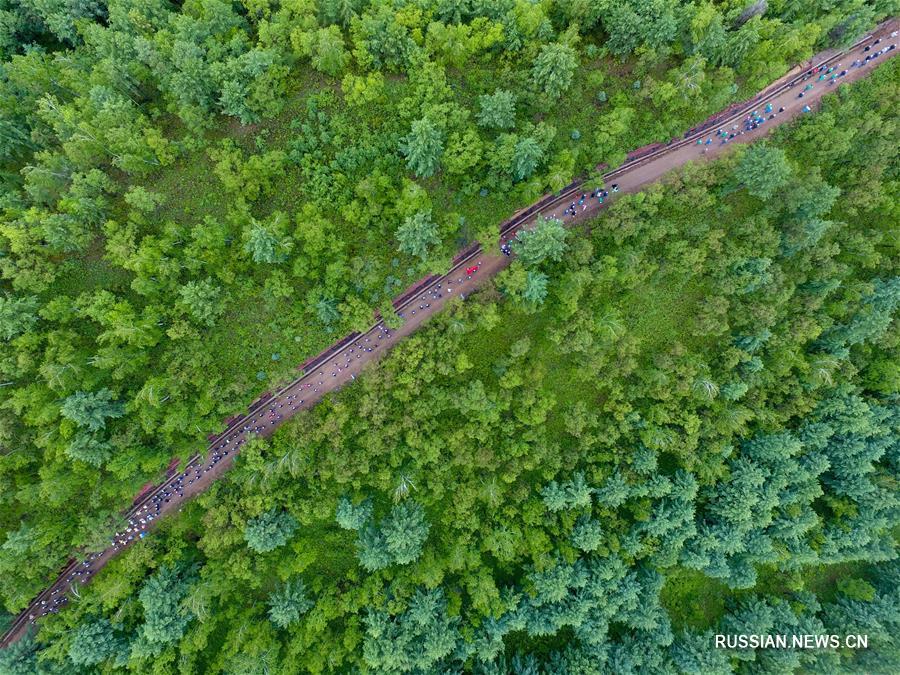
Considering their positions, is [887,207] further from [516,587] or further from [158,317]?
[158,317]

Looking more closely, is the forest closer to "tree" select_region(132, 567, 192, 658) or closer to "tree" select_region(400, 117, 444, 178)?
"tree" select_region(132, 567, 192, 658)

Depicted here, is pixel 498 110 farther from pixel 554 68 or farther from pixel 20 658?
pixel 20 658

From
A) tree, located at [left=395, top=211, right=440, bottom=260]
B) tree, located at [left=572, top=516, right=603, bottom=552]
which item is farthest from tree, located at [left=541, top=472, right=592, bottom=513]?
tree, located at [left=395, top=211, right=440, bottom=260]

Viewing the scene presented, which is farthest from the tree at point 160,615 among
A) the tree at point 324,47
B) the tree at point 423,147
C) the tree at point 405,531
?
the tree at point 324,47

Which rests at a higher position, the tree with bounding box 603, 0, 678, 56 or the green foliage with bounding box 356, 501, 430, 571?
the tree with bounding box 603, 0, 678, 56

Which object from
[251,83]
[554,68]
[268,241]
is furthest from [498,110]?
[268,241]

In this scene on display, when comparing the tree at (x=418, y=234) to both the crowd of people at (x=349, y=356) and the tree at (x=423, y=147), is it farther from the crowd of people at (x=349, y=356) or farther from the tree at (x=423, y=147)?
the crowd of people at (x=349, y=356)

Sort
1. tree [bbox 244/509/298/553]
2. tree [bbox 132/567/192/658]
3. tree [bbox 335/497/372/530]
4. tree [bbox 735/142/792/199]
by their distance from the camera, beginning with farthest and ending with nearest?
tree [bbox 335/497/372/530], tree [bbox 244/509/298/553], tree [bbox 735/142/792/199], tree [bbox 132/567/192/658]
